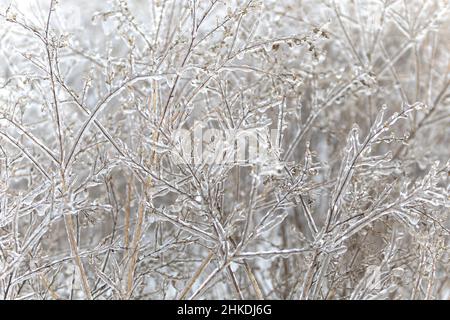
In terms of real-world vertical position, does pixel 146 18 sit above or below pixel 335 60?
above

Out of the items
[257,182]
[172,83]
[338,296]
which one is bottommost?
[338,296]

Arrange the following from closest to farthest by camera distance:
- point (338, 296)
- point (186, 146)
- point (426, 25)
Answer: point (186, 146)
point (338, 296)
point (426, 25)

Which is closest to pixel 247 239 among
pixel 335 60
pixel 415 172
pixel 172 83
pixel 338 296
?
pixel 172 83

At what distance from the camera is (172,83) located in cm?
242

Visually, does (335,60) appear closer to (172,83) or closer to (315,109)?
(315,109)

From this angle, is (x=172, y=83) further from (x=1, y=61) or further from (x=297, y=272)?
(x=1, y=61)

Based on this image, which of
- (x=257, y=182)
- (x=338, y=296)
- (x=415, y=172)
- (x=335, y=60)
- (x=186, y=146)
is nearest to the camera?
(x=257, y=182)

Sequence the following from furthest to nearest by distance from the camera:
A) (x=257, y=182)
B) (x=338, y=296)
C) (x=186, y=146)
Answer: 1. (x=338, y=296)
2. (x=186, y=146)
3. (x=257, y=182)

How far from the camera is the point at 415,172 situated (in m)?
4.55

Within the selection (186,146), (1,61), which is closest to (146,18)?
(1,61)

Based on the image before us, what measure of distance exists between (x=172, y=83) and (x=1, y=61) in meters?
2.80
